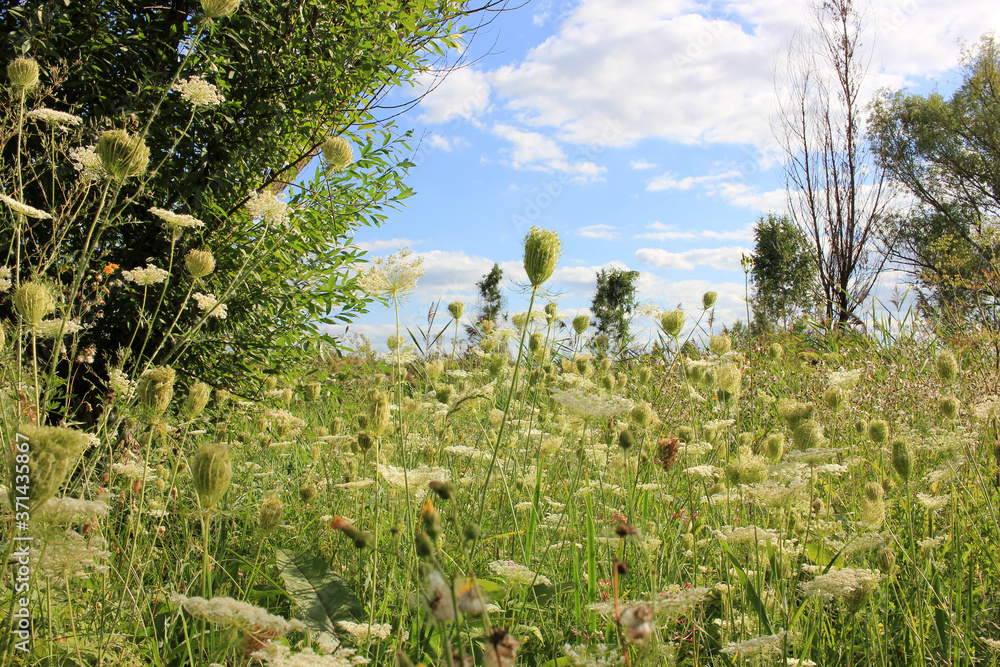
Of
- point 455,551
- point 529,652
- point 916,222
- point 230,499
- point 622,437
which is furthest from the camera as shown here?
point 916,222

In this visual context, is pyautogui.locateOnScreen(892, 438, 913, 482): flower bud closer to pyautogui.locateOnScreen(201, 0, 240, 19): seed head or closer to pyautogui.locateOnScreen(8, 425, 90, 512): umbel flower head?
pyautogui.locateOnScreen(8, 425, 90, 512): umbel flower head

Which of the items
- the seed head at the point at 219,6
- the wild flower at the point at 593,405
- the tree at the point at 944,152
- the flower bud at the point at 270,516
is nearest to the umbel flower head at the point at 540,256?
the wild flower at the point at 593,405

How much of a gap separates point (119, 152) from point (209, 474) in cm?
107

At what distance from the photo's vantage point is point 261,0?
2826 mm

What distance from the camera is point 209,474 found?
93cm

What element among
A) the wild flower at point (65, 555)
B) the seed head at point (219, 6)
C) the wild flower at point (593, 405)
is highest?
the seed head at point (219, 6)

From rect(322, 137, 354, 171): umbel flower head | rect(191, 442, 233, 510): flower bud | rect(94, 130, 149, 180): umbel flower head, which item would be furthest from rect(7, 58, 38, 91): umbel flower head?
rect(191, 442, 233, 510): flower bud

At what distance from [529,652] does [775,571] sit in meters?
0.69

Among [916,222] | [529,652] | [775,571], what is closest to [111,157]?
[529,652]

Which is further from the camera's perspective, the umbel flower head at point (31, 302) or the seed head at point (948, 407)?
the seed head at point (948, 407)

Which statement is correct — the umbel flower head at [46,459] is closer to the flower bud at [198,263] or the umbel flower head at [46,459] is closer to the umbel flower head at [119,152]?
the umbel flower head at [119,152]

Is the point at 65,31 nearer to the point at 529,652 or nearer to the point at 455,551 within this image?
the point at 455,551

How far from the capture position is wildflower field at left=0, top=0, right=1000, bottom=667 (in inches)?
43.8

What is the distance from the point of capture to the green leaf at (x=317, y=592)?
1.44 meters
